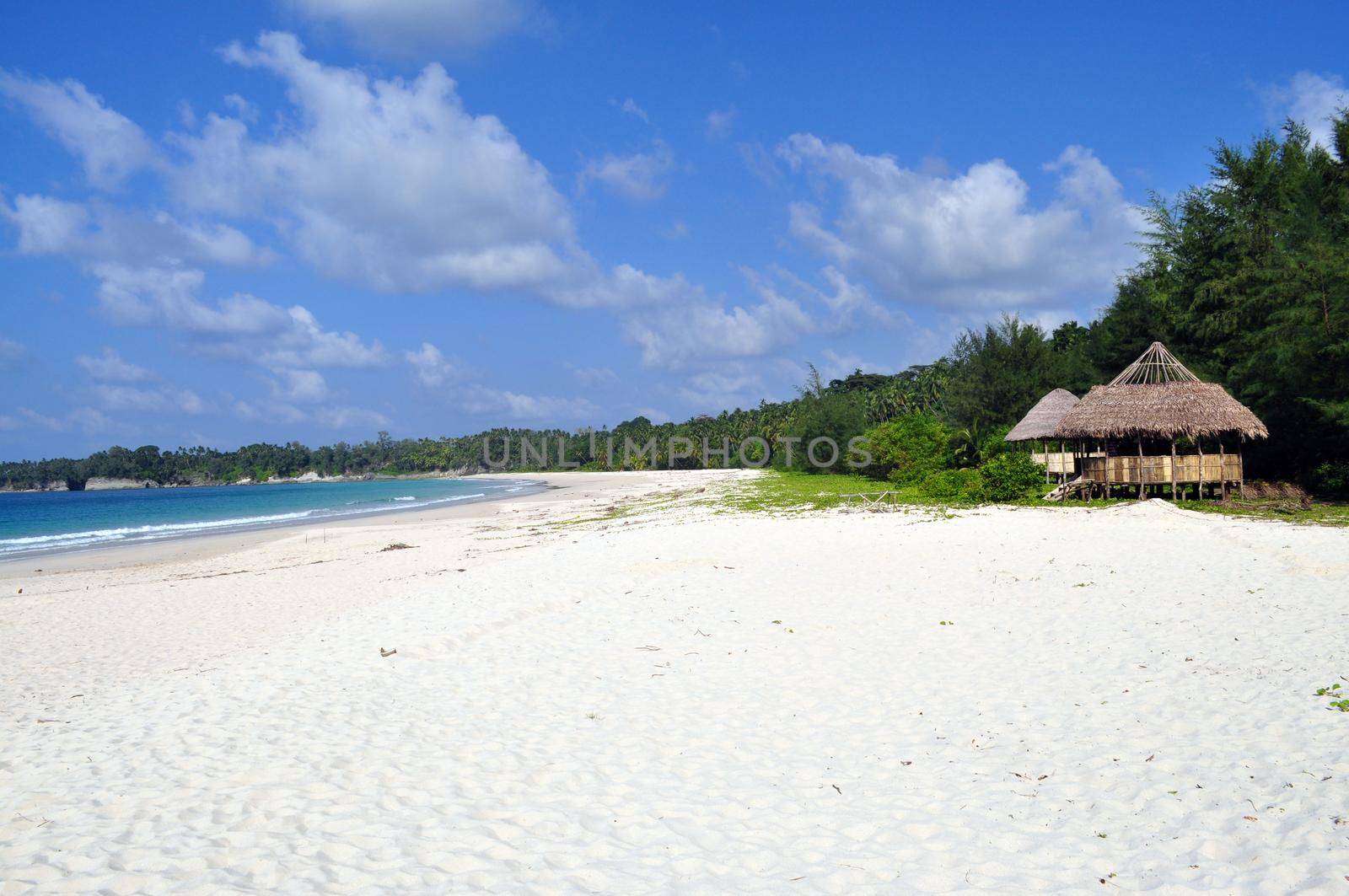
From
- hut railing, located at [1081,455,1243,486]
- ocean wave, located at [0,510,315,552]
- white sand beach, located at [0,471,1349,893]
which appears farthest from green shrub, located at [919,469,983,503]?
ocean wave, located at [0,510,315,552]

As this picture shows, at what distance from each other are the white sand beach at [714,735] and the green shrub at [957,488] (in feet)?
33.1

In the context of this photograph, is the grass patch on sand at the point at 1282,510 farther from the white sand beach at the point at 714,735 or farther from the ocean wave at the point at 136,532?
the ocean wave at the point at 136,532

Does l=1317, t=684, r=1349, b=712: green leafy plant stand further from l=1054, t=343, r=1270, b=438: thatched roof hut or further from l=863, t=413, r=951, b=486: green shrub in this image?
l=863, t=413, r=951, b=486: green shrub

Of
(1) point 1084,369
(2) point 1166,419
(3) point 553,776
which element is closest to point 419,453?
(1) point 1084,369

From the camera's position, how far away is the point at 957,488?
2211cm

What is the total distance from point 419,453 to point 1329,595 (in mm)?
156363

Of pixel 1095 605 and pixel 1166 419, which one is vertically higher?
pixel 1166 419

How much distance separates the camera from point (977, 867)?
12.2ft

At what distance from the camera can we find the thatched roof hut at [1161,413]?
2061 cm

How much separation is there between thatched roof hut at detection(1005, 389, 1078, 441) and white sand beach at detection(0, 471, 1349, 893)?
54.6 ft

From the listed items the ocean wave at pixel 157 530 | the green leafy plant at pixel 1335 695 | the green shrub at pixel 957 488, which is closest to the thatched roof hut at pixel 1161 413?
the green shrub at pixel 957 488

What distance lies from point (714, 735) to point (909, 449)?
96.0ft

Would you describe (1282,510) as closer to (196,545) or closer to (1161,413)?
(1161,413)

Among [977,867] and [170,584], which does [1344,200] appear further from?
[170,584]
